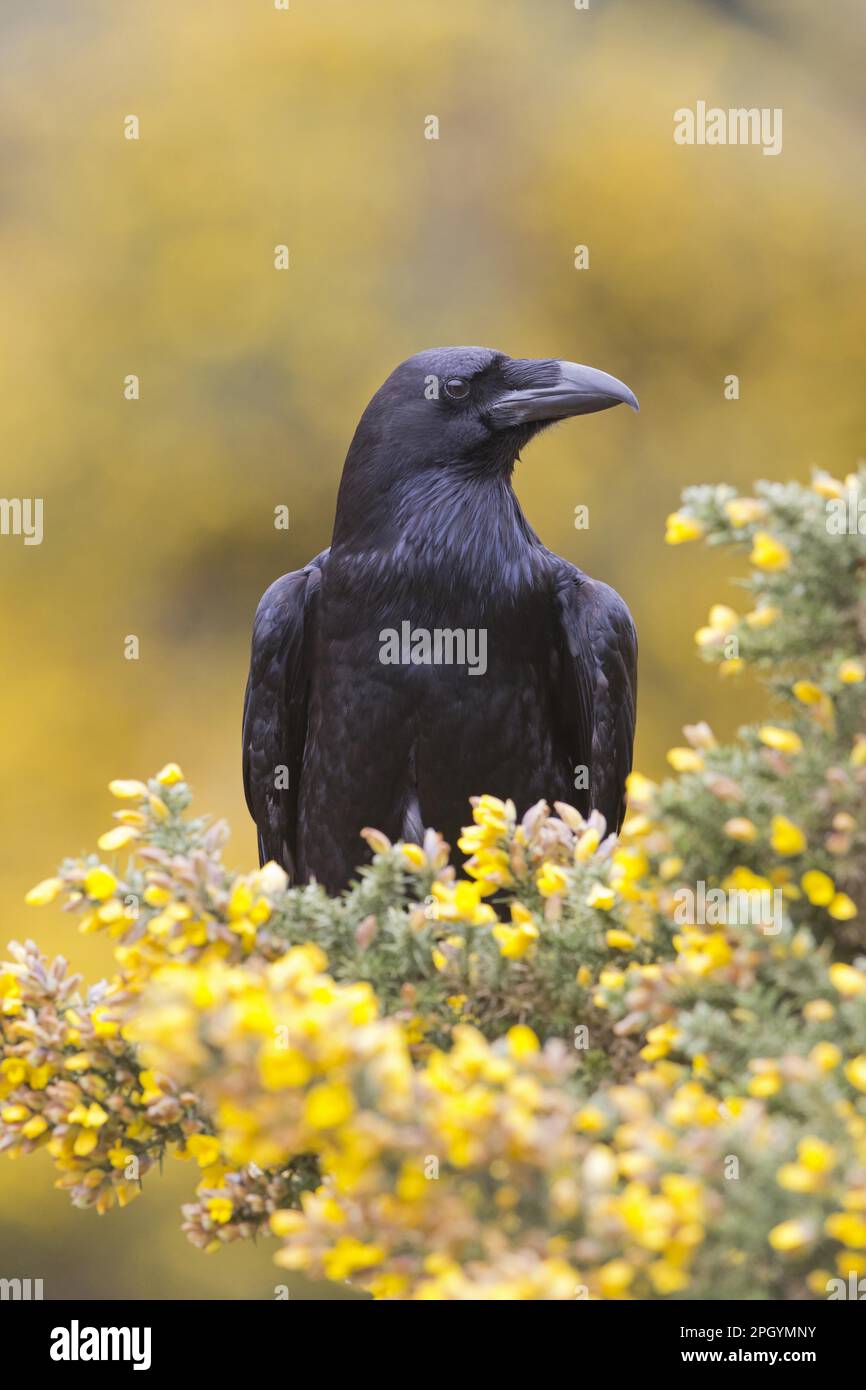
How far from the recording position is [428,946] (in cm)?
112

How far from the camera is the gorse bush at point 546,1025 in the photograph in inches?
31.2

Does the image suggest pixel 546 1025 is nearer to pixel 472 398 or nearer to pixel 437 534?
pixel 437 534

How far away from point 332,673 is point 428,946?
122cm

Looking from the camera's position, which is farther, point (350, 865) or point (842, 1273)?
point (350, 865)

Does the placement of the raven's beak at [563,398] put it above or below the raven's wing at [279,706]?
above

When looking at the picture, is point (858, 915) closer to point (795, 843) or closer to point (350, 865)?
point (795, 843)

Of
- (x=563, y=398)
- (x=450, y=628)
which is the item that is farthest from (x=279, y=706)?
(x=563, y=398)

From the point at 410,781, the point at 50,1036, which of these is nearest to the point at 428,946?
the point at 50,1036

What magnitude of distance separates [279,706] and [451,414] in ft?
1.87

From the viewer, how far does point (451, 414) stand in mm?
2256

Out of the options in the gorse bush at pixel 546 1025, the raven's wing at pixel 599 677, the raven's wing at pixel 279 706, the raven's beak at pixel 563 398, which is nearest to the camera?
the gorse bush at pixel 546 1025

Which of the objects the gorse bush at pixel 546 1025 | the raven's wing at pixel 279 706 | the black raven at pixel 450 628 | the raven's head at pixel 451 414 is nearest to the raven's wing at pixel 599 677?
the black raven at pixel 450 628

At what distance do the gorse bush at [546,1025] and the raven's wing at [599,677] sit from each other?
1111 mm

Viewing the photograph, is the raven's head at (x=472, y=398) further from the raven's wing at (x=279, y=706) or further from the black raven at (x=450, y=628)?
the raven's wing at (x=279, y=706)
